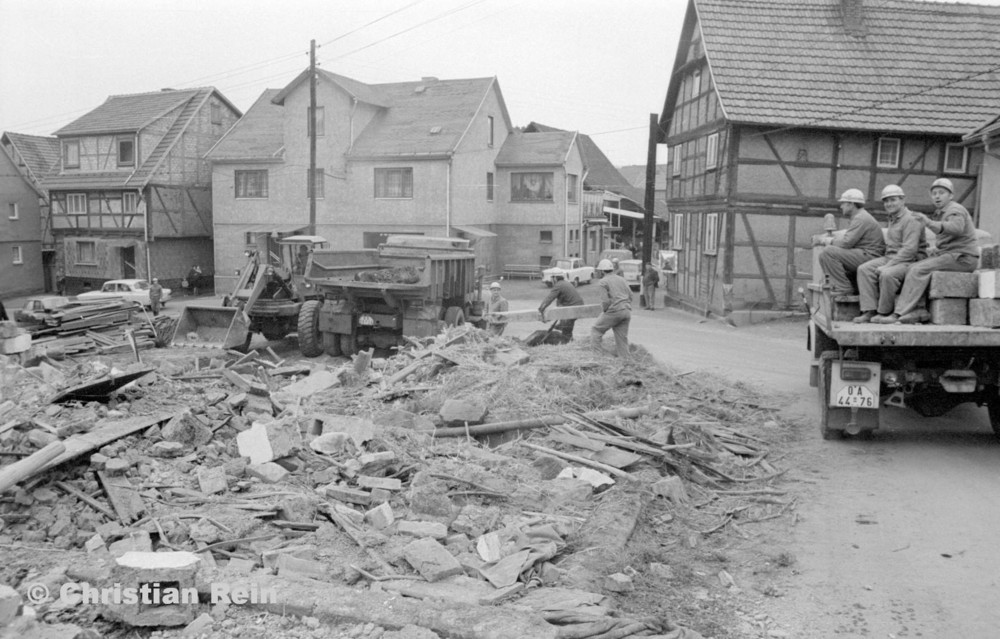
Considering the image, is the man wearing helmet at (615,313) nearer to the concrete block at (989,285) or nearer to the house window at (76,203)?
the concrete block at (989,285)

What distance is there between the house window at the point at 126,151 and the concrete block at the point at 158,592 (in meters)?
40.0

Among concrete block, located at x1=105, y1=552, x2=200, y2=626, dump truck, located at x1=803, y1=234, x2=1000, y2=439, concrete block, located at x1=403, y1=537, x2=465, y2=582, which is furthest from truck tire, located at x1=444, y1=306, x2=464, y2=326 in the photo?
concrete block, located at x1=105, y1=552, x2=200, y2=626

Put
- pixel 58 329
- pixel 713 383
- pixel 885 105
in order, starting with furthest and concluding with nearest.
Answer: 1. pixel 885 105
2. pixel 58 329
3. pixel 713 383

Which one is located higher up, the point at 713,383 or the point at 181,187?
the point at 181,187

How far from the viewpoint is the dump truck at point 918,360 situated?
28.5ft

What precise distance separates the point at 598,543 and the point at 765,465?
127 inches

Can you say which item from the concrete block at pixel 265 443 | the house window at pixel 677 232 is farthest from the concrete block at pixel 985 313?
the house window at pixel 677 232

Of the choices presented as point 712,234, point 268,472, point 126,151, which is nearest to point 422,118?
point 126,151

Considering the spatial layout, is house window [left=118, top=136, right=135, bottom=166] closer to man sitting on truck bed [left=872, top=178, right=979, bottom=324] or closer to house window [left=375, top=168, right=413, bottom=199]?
house window [left=375, top=168, right=413, bottom=199]

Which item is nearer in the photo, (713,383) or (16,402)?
(16,402)

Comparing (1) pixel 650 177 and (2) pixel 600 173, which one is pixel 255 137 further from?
(2) pixel 600 173

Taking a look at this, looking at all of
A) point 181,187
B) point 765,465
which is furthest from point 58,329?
point 181,187

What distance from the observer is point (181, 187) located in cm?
4172

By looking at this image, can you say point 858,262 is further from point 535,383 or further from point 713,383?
point 535,383
